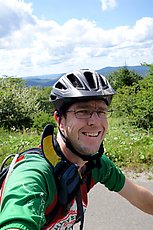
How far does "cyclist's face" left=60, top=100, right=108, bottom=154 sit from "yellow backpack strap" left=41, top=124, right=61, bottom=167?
13cm

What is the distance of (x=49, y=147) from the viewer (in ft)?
5.37

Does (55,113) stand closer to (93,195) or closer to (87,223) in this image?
(87,223)

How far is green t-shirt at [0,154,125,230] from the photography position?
1.21 m

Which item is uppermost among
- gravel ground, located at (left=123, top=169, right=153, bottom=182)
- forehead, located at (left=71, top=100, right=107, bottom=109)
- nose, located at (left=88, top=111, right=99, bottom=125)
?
forehead, located at (left=71, top=100, right=107, bottom=109)

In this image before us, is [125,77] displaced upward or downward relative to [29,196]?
downward

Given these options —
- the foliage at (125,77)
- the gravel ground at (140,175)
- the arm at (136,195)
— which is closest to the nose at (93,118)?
the arm at (136,195)

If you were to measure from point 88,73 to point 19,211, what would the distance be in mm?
974

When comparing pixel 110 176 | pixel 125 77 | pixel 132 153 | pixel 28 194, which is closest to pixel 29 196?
pixel 28 194

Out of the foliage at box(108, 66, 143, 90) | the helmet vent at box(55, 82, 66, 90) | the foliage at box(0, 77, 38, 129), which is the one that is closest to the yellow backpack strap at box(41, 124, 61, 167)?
the helmet vent at box(55, 82, 66, 90)

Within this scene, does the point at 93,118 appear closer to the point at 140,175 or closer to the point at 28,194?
the point at 28,194

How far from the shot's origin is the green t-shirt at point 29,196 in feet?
3.96

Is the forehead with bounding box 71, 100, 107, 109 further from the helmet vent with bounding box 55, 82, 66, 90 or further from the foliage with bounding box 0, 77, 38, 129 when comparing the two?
the foliage with bounding box 0, 77, 38, 129

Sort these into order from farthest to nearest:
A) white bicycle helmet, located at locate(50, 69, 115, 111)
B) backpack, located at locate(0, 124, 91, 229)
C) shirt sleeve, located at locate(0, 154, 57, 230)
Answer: white bicycle helmet, located at locate(50, 69, 115, 111)
backpack, located at locate(0, 124, 91, 229)
shirt sleeve, located at locate(0, 154, 57, 230)

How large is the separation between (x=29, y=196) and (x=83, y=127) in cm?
58
